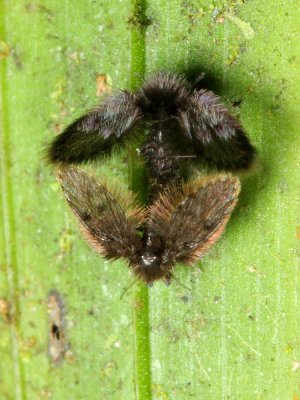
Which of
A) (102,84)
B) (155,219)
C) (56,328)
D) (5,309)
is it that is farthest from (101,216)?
(5,309)

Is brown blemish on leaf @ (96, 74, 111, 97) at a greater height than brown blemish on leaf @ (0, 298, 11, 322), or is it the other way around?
brown blemish on leaf @ (96, 74, 111, 97)

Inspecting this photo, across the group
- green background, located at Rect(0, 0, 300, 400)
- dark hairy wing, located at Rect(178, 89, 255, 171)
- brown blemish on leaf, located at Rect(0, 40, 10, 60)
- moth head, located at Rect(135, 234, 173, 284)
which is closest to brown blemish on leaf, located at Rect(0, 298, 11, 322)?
green background, located at Rect(0, 0, 300, 400)

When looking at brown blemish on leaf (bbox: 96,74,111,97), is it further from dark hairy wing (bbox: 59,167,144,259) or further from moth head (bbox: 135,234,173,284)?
moth head (bbox: 135,234,173,284)

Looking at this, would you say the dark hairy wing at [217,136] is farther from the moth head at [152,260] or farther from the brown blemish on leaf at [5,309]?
the brown blemish on leaf at [5,309]

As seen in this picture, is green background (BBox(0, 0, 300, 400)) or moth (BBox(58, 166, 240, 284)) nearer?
moth (BBox(58, 166, 240, 284))

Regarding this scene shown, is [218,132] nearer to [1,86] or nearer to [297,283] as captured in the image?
[297,283]

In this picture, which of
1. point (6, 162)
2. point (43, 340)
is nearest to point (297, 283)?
point (43, 340)
